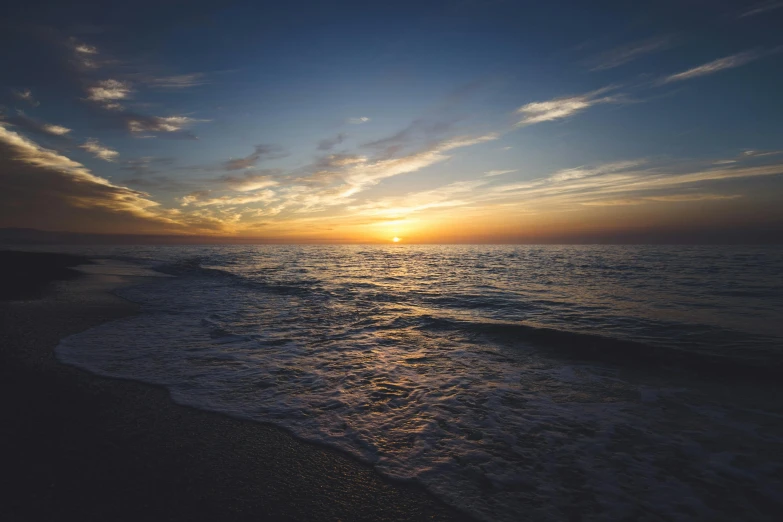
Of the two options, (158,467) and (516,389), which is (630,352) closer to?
(516,389)

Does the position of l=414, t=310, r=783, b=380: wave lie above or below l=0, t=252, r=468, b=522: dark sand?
below

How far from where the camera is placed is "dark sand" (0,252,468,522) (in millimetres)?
3910

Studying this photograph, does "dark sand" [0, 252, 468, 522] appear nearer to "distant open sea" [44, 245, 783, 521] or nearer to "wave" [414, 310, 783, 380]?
"distant open sea" [44, 245, 783, 521]

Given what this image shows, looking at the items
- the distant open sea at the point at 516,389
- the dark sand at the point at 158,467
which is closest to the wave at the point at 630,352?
the distant open sea at the point at 516,389

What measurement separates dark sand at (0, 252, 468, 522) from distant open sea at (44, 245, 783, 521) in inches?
18.5

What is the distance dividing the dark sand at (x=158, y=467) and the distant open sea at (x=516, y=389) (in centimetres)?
47

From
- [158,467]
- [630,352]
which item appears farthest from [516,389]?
[158,467]

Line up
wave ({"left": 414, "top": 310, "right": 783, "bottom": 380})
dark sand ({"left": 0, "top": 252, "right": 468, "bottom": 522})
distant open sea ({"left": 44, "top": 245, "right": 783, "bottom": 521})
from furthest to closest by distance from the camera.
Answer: wave ({"left": 414, "top": 310, "right": 783, "bottom": 380}) < distant open sea ({"left": 44, "top": 245, "right": 783, "bottom": 521}) < dark sand ({"left": 0, "top": 252, "right": 468, "bottom": 522})

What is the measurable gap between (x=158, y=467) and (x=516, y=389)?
7.32 m

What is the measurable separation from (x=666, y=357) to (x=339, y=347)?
10.6 metres

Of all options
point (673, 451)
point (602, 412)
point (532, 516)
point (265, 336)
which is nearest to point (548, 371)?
point (602, 412)

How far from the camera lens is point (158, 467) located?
183 inches

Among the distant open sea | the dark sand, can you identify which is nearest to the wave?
the distant open sea

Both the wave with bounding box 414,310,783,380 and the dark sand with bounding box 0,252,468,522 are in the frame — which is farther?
the wave with bounding box 414,310,783,380
